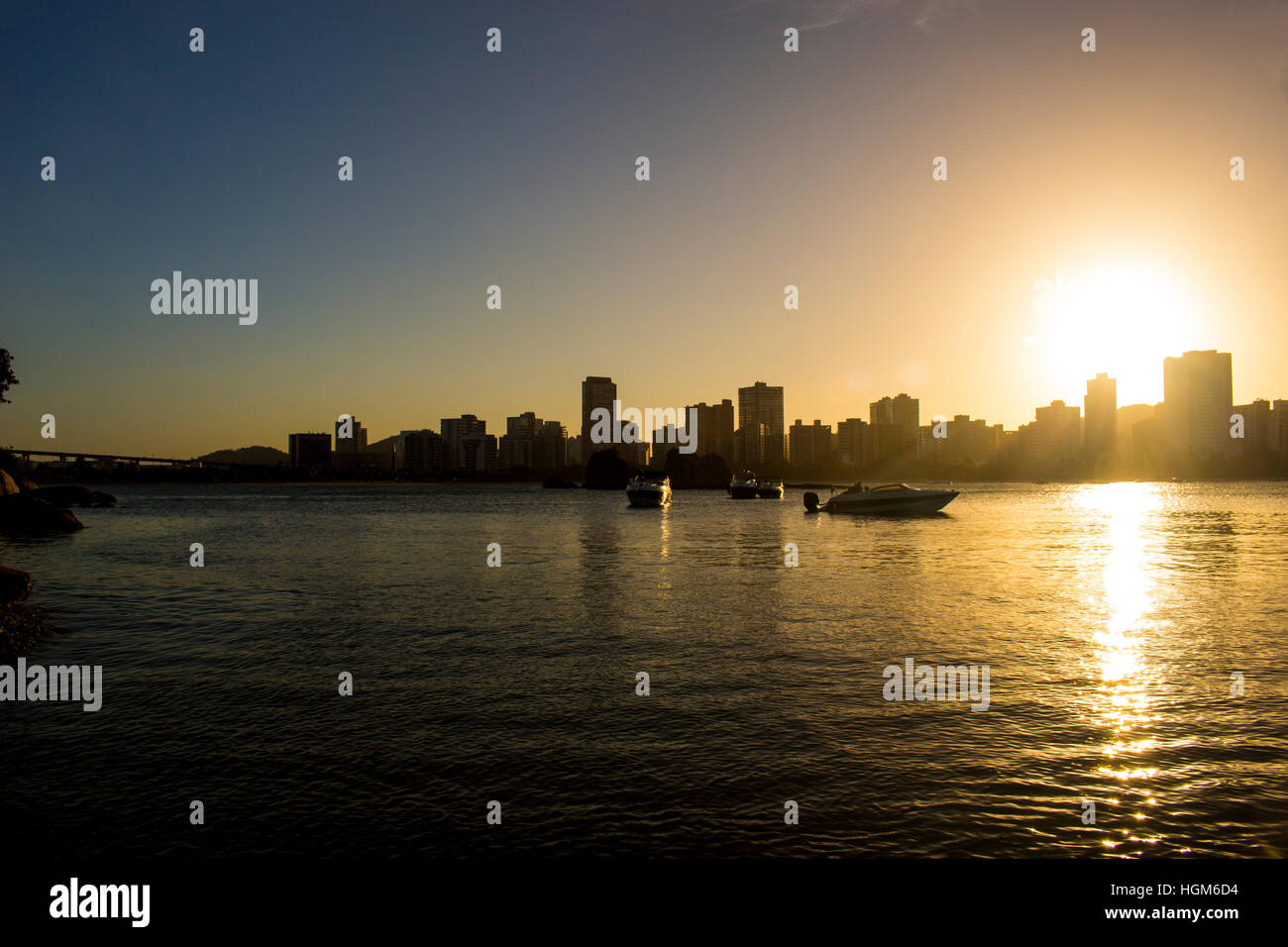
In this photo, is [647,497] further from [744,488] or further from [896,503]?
[896,503]

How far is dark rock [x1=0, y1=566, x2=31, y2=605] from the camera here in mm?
19148

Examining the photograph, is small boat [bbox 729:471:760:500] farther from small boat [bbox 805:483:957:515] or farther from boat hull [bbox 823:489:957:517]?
boat hull [bbox 823:489:957:517]

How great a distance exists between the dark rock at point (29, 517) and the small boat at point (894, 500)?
233 feet

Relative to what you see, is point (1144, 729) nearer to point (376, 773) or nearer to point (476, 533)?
point (376, 773)

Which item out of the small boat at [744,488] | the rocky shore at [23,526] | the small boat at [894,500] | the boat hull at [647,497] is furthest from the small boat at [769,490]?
the rocky shore at [23,526]

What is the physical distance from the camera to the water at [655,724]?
7559mm

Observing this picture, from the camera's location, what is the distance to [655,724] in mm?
10883

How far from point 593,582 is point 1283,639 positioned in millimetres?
19777

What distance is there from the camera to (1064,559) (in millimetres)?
36656

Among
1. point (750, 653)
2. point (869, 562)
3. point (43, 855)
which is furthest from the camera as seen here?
point (869, 562)

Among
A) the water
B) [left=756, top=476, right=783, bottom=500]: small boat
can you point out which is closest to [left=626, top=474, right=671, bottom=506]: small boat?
[left=756, top=476, right=783, bottom=500]: small boat

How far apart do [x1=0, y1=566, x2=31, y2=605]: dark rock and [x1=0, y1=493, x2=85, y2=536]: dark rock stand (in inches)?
1702

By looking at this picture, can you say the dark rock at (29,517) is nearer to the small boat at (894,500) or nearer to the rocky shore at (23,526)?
the rocky shore at (23,526)
